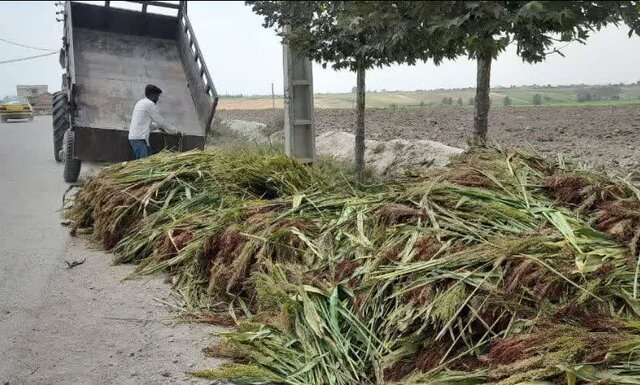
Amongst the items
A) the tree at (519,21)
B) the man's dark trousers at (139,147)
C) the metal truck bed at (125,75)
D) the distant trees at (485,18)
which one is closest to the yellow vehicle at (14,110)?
the metal truck bed at (125,75)

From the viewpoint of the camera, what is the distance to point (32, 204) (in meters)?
9.47

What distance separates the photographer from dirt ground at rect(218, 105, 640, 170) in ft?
40.0

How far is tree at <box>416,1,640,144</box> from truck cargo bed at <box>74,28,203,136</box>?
836cm

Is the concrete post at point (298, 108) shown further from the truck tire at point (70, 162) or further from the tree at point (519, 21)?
the tree at point (519, 21)

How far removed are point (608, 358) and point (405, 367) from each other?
108 centimetres

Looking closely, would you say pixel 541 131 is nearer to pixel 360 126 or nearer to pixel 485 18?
pixel 360 126

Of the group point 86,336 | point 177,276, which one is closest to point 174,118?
point 177,276

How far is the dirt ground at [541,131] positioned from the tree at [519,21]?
496 centimetres

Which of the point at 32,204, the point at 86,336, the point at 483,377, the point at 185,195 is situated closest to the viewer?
the point at 483,377

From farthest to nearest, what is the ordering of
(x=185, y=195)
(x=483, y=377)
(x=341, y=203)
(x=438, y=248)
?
1. (x=185, y=195)
2. (x=341, y=203)
3. (x=438, y=248)
4. (x=483, y=377)

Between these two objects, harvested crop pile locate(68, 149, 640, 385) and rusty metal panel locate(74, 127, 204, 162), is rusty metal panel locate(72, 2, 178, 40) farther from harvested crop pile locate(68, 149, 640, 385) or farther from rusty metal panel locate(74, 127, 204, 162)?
harvested crop pile locate(68, 149, 640, 385)

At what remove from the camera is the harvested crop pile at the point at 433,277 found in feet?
11.2

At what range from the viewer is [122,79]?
11.7m

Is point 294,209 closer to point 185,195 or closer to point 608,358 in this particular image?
point 185,195
